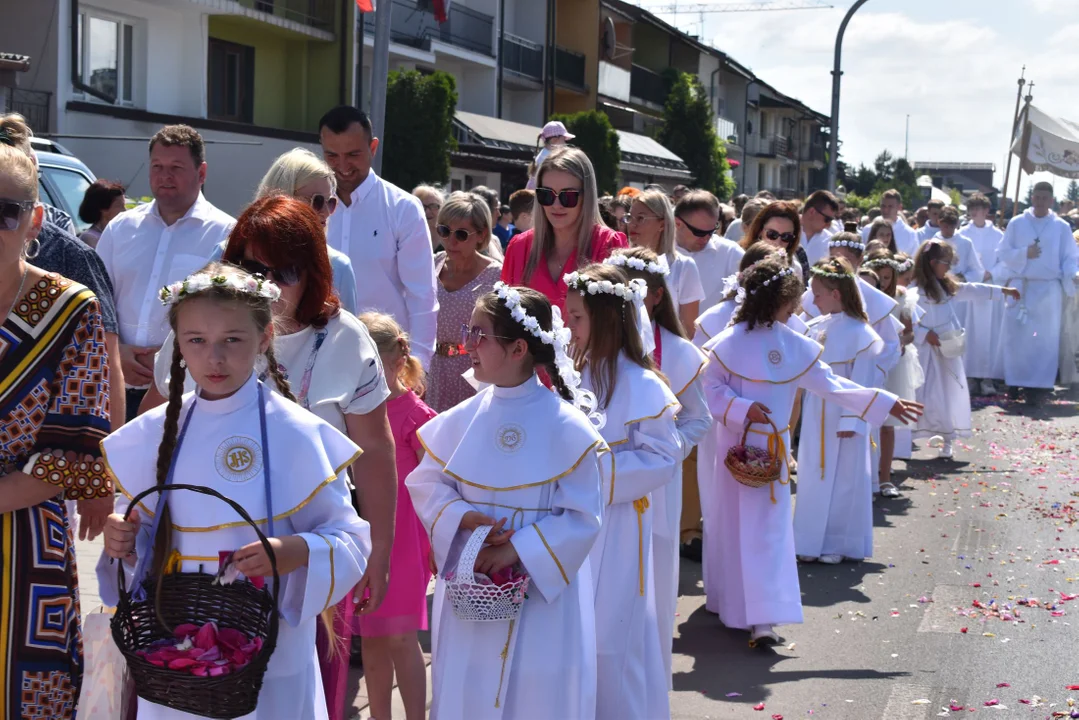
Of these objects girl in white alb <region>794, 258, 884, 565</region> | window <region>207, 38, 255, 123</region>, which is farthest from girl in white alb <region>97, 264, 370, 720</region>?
window <region>207, 38, 255, 123</region>

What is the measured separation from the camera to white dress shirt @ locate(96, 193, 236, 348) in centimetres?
546

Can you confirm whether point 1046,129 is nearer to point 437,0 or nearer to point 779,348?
point 437,0

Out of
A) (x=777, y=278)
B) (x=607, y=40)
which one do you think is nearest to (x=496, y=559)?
(x=777, y=278)

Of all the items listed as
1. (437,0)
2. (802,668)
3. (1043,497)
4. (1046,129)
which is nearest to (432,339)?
(802,668)

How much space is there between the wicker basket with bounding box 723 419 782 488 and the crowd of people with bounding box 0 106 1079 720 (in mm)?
26

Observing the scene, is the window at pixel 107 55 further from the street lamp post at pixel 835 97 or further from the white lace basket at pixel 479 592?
the white lace basket at pixel 479 592

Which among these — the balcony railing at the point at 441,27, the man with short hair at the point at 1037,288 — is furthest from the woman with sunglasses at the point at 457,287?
the balcony railing at the point at 441,27

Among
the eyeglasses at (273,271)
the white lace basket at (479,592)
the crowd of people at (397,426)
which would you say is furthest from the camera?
the white lace basket at (479,592)

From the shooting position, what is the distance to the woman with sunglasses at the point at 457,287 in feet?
Result: 23.3

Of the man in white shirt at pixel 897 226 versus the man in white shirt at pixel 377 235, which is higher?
the man in white shirt at pixel 897 226

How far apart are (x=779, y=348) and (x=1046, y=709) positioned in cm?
227

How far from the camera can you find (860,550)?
873 centimetres

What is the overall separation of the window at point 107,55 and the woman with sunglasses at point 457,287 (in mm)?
14754

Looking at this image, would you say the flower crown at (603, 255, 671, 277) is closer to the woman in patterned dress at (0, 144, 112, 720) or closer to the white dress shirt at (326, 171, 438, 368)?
the white dress shirt at (326, 171, 438, 368)
